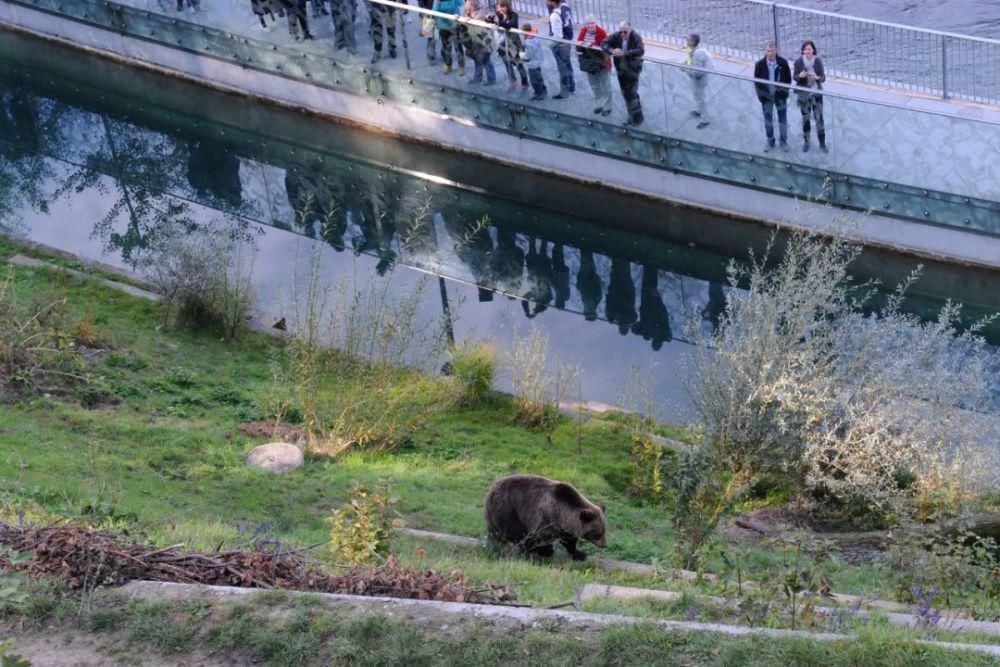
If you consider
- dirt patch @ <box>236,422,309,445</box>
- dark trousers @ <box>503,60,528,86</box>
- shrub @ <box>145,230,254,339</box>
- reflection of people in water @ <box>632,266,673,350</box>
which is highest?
dark trousers @ <box>503,60,528,86</box>

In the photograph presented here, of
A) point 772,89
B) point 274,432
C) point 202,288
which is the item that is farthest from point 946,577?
point 772,89

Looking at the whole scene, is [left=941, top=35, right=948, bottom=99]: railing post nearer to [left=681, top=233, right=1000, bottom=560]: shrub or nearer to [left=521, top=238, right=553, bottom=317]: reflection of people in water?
[left=521, top=238, right=553, bottom=317]: reflection of people in water

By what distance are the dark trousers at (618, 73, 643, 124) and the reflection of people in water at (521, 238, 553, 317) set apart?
9.10ft

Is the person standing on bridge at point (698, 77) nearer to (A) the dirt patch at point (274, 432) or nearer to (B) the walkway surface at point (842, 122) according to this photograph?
(B) the walkway surface at point (842, 122)

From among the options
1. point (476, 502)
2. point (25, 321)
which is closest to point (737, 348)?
point (476, 502)

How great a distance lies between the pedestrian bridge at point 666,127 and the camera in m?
21.1

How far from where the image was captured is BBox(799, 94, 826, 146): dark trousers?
21469 millimetres

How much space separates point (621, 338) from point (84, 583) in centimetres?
1347

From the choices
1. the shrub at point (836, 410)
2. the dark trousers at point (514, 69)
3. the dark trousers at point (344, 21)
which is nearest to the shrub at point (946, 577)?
the shrub at point (836, 410)

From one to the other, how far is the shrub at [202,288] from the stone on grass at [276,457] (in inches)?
171

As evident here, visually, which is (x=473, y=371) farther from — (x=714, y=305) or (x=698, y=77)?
(x=698, y=77)

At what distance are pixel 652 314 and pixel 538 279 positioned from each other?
7.22 feet

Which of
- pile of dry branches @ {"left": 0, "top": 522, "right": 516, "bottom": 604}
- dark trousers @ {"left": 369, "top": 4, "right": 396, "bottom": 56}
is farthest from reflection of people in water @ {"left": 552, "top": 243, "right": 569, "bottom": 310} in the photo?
pile of dry branches @ {"left": 0, "top": 522, "right": 516, "bottom": 604}

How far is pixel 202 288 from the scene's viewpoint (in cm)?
1817
